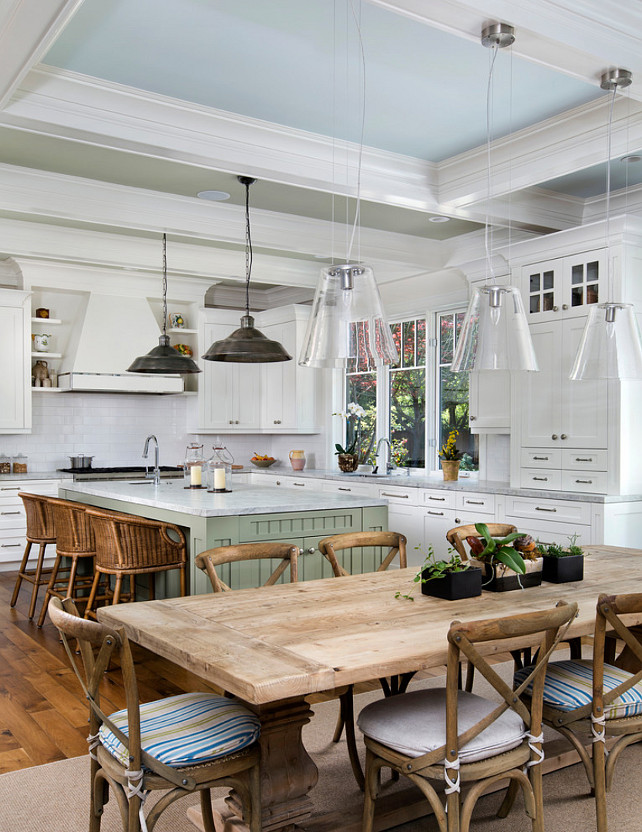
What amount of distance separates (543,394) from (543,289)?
739mm

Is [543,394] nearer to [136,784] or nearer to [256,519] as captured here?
[256,519]

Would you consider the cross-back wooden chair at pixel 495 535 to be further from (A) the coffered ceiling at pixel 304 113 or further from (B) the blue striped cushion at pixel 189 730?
(A) the coffered ceiling at pixel 304 113

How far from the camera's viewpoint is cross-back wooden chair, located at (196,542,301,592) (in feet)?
9.62

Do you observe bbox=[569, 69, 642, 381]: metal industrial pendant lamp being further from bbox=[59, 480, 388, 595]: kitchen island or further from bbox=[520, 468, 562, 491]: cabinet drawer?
bbox=[520, 468, 562, 491]: cabinet drawer

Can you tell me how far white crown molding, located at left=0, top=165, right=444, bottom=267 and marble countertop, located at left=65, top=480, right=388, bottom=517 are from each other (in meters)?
1.87

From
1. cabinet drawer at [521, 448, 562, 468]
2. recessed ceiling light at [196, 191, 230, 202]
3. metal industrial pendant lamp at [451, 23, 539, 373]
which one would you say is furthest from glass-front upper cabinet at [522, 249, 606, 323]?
metal industrial pendant lamp at [451, 23, 539, 373]

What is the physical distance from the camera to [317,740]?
129 inches

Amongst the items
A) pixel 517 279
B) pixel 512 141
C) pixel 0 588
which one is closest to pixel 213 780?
pixel 512 141

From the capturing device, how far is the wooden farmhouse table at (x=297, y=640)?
1881mm

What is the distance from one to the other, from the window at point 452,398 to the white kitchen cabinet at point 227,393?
2466mm

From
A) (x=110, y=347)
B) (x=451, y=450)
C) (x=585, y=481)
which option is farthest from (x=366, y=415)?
(x=585, y=481)

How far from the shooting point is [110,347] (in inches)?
302

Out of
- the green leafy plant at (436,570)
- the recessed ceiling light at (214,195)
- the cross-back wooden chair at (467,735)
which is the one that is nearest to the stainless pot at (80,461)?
the recessed ceiling light at (214,195)

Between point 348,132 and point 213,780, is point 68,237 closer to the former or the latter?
point 348,132
